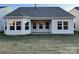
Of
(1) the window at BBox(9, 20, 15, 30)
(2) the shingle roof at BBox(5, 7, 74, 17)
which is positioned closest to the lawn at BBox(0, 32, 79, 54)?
(2) the shingle roof at BBox(5, 7, 74, 17)

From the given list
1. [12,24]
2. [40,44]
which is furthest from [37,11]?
[12,24]

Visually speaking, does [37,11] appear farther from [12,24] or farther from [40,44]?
[12,24]

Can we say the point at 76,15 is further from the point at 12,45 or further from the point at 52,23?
the point at 52,23

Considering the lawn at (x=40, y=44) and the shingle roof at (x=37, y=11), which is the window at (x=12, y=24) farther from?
the lawn at (x=40, y=44)

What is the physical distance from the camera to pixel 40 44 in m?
5.66

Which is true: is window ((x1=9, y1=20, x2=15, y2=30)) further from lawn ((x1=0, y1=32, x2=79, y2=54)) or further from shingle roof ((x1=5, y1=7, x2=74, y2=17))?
lawn ((x1=0, y1=32, x2=79, y2=54))

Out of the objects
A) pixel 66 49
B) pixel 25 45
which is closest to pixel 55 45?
pixel 66 49

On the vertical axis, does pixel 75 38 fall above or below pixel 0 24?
below

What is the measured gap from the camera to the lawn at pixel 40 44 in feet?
17.8

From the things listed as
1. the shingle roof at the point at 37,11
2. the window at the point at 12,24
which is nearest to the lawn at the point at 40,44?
the shingle roof at the point at 37,11

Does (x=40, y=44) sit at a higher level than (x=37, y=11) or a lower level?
lower

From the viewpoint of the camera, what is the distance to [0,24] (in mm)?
6277

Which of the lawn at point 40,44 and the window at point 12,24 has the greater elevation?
the window at point 12,24
